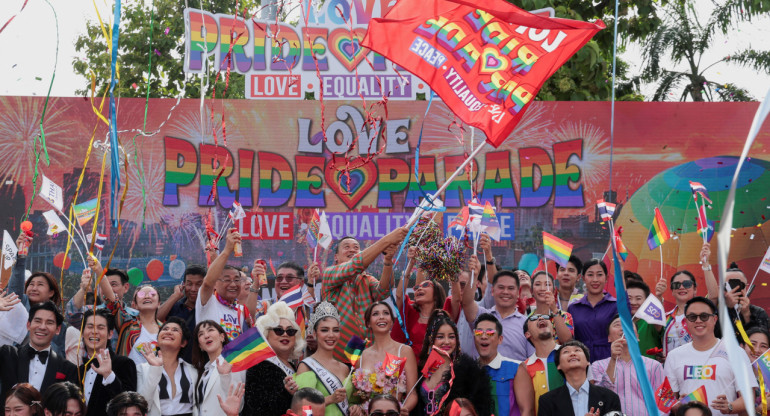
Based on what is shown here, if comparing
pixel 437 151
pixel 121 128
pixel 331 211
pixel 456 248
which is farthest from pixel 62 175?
pixel 456 248

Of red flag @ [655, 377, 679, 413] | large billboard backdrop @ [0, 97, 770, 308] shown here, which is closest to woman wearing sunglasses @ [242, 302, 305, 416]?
red flag @ [655, 377, 679, 413]

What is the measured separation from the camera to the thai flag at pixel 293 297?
6.34 meters

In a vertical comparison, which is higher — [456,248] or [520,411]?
[456,248]

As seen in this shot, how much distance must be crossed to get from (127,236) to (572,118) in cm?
511

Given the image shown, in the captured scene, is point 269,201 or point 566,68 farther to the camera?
point 566,68

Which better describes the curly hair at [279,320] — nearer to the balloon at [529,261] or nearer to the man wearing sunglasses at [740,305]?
the man wearing sunglasses at [740,305]

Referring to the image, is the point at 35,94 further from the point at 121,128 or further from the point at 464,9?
the point at 464,9

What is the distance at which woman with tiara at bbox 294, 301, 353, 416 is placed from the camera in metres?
5.52

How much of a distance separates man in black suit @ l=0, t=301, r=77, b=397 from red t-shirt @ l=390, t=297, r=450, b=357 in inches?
86.6

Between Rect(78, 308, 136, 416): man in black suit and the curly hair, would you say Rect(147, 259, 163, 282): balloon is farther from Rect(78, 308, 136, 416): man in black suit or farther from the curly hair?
the curly hair

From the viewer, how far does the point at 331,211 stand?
988 centimetres

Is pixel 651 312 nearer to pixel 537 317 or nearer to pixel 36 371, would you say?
pixel 537 317

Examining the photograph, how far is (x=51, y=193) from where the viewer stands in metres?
7.24

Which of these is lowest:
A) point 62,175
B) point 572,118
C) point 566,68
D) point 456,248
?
point 456,248
